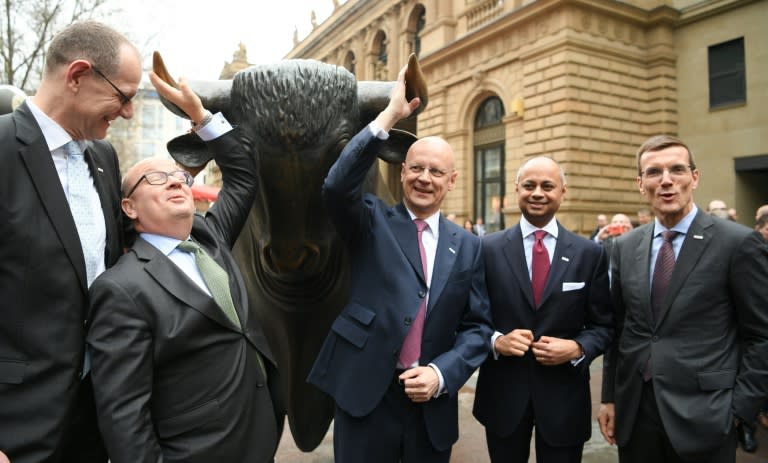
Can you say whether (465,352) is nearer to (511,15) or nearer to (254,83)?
(254,83)

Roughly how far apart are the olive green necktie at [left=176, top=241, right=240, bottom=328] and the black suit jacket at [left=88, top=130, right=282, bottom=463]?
4cm

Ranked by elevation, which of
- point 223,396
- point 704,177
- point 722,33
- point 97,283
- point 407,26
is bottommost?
point 223,396

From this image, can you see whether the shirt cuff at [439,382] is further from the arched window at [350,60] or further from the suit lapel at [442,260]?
the arched window at [350,60]

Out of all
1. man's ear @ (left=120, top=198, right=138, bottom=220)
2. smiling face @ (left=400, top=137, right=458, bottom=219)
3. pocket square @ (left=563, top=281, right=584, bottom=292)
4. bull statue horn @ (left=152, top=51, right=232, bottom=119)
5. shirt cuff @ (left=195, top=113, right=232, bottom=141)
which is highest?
bull statue horn @ (left=152, top=51, right=232, bottom=119)

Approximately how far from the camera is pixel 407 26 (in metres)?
23.0

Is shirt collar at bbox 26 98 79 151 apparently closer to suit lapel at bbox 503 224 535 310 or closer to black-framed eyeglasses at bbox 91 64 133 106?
black-framed eyeglasses at bbox 91 64 133 106

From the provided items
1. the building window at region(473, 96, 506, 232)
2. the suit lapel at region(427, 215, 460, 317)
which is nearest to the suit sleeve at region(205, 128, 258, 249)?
the suit lapel at region(427, 215, 460, 317)

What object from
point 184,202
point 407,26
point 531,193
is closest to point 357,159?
point 184,202

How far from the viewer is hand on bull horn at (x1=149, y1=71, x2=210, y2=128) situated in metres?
1.87

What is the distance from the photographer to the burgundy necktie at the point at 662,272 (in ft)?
7.33

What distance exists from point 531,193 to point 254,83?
1317 mm

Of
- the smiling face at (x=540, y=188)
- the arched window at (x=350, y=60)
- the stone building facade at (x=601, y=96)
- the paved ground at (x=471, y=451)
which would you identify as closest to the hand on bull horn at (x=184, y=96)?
the smiling face at (x=540, y=188)

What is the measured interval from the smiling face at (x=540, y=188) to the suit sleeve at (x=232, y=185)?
3.90 ft

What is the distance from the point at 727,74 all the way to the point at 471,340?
16874 mm
